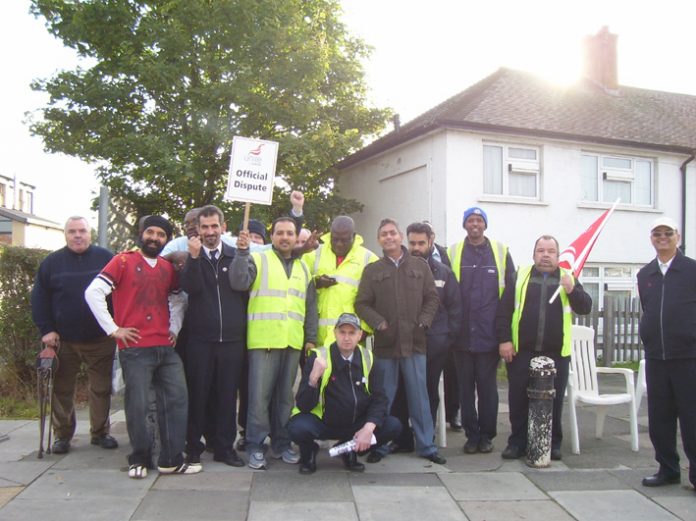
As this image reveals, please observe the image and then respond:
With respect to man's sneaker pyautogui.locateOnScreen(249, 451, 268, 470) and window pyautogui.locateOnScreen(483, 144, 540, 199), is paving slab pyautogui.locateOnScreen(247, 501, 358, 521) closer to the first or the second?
man's sneaker pyautogui.locateOnScreen(249, 451, 268, 470)

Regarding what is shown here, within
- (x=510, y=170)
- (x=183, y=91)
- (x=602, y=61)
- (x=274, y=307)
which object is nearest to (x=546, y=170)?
(x=510, y=170)

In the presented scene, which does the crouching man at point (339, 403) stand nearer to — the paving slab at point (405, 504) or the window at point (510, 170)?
the paving slab at point (405, 504)

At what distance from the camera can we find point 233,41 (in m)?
16.0

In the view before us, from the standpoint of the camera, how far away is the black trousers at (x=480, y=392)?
19.4ft

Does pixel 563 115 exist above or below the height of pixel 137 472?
above

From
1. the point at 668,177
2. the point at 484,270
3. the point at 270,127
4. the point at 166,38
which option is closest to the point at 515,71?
the point at 668,177

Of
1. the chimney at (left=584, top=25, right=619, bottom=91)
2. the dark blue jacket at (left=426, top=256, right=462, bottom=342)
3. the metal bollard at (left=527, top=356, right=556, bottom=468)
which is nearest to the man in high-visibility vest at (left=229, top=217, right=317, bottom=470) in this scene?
the dark blue jacket at (left=426, top=256, right=462, bottom=342)

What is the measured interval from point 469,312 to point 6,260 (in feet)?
18.5

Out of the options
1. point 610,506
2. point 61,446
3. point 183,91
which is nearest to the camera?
point 610,506

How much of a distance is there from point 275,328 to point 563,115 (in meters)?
13.6

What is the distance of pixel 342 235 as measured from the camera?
5641mm

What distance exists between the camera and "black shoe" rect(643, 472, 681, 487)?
5.02m

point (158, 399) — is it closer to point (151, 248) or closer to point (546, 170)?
point (151, 248)

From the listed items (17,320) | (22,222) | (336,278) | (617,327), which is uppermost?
(22,222)
